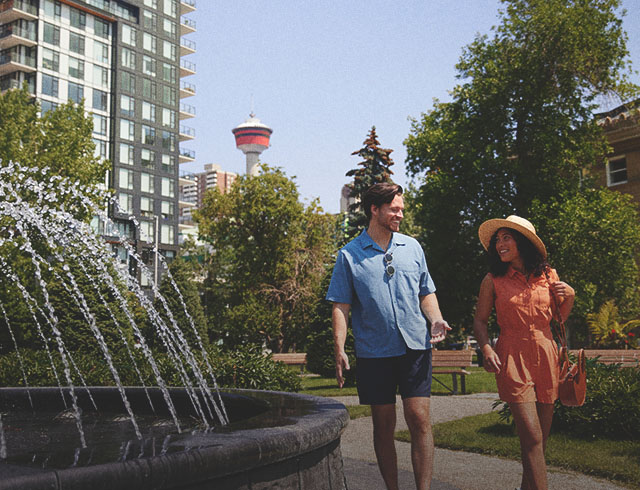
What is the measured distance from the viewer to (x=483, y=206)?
2959cm

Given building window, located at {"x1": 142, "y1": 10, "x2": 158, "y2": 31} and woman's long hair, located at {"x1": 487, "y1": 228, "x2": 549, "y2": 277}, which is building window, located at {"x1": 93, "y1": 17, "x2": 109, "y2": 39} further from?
woman's long hair, located at {"x1": 487, "y1": 228, "x2": 549, "y2": 277}

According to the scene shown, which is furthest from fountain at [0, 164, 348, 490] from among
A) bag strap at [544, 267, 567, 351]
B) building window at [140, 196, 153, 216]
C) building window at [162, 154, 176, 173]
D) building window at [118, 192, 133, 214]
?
building window at [162, 154, 176, 173]

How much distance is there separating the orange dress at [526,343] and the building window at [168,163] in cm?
6724

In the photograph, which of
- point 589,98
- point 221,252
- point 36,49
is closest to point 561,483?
point 589,98

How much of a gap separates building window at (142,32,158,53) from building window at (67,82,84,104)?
9.20 meters

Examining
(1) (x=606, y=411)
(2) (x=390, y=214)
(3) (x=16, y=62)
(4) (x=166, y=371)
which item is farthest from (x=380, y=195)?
(3) (x=16, y=62)

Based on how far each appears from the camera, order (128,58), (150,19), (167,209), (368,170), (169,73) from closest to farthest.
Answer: (368,170) < (128,58) < (150,19) < (167,209) < (169,73)

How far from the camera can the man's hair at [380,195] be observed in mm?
4395

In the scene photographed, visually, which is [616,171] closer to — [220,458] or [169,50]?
[220,458]

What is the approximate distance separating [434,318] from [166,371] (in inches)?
261

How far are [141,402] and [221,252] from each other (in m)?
35.4

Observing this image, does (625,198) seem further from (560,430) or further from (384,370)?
(384,370)

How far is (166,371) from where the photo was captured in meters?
10.0

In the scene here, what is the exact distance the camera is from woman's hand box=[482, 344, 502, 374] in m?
4.36
